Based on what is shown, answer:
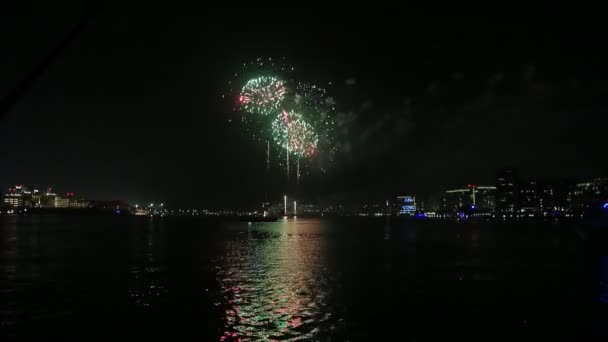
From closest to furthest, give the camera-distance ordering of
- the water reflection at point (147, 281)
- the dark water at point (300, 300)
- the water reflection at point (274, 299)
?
1. the water reflection at point (274, 299)
2. the dark water at point (300, 300)
3. the water reflection at point (147, 281)

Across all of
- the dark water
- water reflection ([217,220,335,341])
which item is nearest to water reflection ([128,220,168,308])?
the dark water

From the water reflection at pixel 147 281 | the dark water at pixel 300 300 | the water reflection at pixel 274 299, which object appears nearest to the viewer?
the water reflection at pixel 274 299

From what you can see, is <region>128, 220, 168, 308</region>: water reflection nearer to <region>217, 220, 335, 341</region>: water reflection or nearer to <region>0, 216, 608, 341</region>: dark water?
A: <region>0, 216, 608, 341</region>: dark water

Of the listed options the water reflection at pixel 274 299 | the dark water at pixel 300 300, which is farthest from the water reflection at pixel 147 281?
the water reflection at pixel 274 299

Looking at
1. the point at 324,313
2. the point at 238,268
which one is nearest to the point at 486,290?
the point at 324,313

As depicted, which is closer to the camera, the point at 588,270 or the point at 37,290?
the point at 37,290

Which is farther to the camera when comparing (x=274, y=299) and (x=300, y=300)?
(x=274, y=299)

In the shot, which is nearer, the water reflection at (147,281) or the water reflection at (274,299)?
the water reflection at (274,299)

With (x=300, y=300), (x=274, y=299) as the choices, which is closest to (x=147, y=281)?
(x=274, y=299)

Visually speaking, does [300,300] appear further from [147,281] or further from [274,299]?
[147,281]

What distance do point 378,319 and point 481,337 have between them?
3369 millimetres

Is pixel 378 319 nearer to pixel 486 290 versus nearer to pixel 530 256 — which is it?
pixel 486 290

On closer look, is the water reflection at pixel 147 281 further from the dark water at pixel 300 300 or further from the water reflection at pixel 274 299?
the water reflection at pixel 274 299

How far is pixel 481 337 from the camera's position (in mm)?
14812
